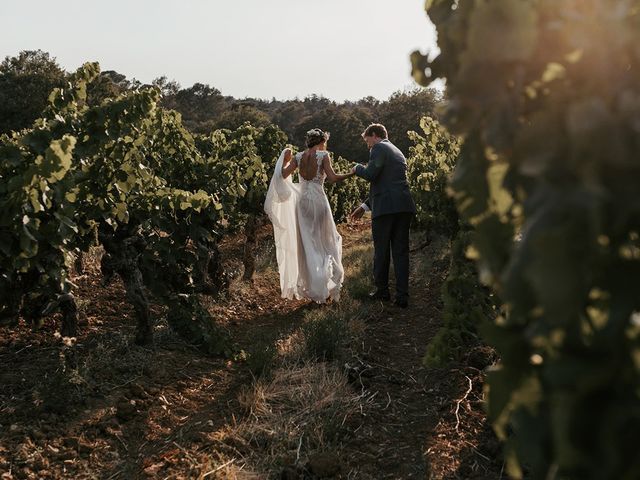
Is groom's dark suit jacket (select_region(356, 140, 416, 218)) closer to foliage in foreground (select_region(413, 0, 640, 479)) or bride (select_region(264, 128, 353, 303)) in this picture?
bride (select_region(264, 128, 353, 303))

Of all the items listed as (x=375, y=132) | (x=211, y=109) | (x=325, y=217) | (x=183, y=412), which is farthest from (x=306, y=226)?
(x=211, y=109)

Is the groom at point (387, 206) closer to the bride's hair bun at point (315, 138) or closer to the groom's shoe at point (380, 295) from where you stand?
the groom's shoe at point (380, 295)

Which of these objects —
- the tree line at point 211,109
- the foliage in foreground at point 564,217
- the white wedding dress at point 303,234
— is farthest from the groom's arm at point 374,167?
the tree line at point 211,109

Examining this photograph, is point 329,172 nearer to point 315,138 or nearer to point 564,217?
point 315,138

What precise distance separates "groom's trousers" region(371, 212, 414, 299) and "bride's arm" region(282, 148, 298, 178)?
1121mm

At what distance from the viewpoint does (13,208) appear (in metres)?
4.03

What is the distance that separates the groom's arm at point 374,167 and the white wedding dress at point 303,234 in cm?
60

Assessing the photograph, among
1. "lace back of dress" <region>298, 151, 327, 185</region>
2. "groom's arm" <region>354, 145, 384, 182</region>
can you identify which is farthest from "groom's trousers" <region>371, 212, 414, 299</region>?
"lace back of dress" <region>298, 151, 327, 185</region>

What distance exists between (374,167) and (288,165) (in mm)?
1117

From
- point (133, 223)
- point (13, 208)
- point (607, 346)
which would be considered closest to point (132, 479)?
point (13, 208)

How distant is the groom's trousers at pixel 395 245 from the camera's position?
7051mm

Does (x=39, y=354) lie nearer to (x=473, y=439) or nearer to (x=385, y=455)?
(x=385, y=455)

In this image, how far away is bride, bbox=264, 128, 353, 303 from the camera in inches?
287

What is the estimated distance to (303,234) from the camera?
7477 millimetres
